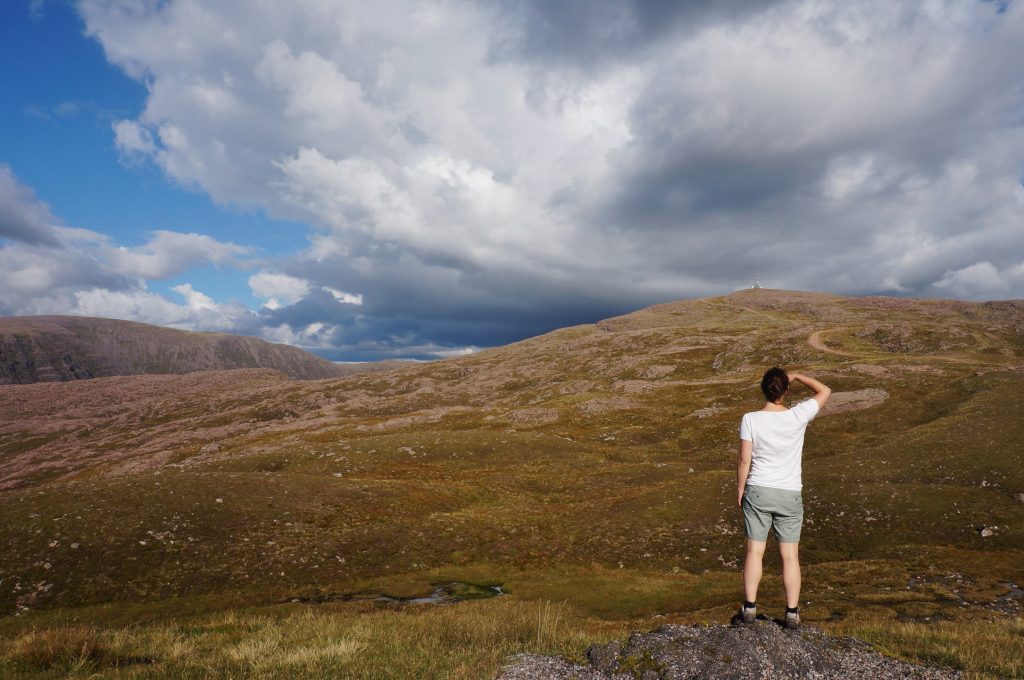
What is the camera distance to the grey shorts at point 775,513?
10562 mm

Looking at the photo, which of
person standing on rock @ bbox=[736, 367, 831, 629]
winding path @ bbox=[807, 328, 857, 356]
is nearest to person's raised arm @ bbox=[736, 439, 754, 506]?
person standing on rock @ bbox=[736, 367, 831, 629]

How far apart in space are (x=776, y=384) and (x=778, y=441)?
4.11 feet

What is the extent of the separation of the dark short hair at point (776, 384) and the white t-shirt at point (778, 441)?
1.31 feet

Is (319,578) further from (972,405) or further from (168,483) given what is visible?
(972,405)

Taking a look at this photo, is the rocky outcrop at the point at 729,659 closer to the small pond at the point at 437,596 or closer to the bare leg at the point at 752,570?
the bare leg at the point at 752,570

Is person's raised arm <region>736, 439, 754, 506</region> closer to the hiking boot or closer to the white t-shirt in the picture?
the white t-shirt

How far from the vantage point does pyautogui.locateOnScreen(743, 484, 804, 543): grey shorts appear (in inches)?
416

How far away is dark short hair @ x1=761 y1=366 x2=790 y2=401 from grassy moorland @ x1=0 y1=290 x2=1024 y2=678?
19.0ft

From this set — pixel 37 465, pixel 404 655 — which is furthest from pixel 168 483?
pixel 37 465

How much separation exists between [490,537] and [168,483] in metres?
27.6

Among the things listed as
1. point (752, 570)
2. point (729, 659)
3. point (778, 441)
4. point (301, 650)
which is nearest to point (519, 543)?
point (301, 650)

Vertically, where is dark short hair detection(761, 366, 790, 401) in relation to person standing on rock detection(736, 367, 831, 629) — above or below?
above

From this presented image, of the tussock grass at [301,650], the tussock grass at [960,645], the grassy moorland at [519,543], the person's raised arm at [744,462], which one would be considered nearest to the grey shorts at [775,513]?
the person's raised arm at [744,462]

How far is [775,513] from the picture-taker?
35.0ft
